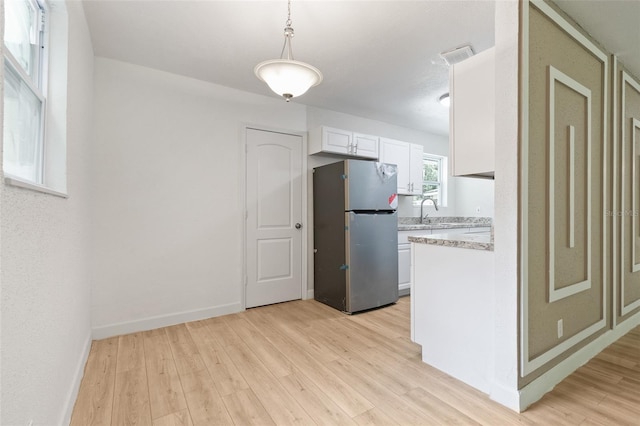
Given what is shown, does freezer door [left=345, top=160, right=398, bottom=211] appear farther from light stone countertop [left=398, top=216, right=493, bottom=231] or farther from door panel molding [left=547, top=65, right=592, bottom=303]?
door panel molding [left=547, top=65, right=592, bottom=303]

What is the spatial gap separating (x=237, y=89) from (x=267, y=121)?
46cm

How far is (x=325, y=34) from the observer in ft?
Result: 7.59

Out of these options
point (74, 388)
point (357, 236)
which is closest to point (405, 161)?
point (357, 236)

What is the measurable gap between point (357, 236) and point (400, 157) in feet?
5.34

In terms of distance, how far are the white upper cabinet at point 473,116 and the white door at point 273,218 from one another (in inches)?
83.9

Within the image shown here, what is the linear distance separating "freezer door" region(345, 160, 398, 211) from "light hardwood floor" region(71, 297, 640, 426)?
1319mm

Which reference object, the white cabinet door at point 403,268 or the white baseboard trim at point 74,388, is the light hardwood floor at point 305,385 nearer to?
the white baseboard trim at point 74,388

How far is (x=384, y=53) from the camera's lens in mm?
2594

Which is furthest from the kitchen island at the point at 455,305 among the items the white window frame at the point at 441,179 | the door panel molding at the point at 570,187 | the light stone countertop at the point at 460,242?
the white window frame at the point at 441,179

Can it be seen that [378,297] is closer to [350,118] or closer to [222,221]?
[222,221]

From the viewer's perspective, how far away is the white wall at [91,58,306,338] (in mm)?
2688

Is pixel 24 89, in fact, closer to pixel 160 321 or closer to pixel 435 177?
pixel 160 321

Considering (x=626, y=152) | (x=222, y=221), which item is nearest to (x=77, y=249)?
(x=222, y=221)

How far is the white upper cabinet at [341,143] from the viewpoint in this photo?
363 cm
